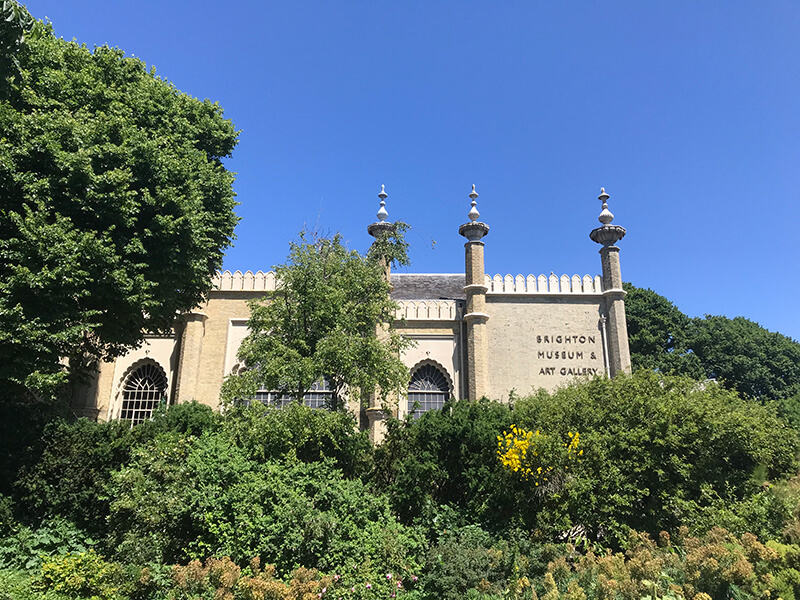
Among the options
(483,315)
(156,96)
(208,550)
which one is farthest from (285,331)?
(483,315)

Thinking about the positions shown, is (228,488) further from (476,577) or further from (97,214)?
(97,214)

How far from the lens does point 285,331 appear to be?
13.4 m

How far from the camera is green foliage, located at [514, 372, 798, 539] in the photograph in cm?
1069

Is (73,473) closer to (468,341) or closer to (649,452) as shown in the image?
(649,452)

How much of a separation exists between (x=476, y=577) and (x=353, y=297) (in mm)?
7359

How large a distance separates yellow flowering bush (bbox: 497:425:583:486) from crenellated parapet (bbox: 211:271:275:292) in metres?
13.2

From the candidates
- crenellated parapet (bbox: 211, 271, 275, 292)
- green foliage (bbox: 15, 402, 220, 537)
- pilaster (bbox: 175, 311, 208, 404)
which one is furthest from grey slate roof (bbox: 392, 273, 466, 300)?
green foliage (bbox: 15, 402, 220, 537)

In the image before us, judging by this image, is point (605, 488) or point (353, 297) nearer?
point (605, 488)

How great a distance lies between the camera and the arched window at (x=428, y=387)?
20.9m

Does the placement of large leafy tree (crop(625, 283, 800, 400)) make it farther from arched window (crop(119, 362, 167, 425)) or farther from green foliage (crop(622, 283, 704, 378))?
arched window (crop(119, 362, 167, 425))

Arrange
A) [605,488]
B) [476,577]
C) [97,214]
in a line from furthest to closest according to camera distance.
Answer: [97,214] < [605,488] < [476,577]

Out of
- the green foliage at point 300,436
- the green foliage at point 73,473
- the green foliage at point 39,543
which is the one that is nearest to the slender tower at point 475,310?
the green foliage at point 300,436

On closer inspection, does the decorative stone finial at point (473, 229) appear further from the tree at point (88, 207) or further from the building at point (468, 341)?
the tree at point (88, 207)

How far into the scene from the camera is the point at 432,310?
2153 centimetres
